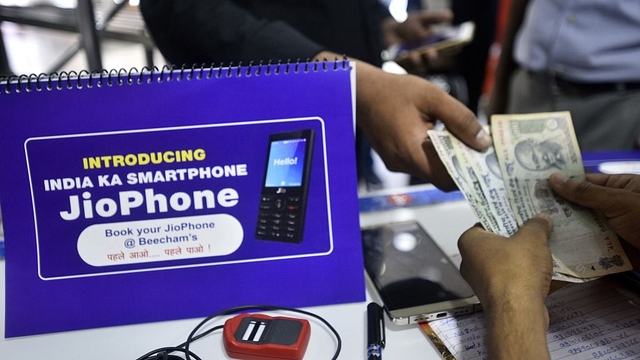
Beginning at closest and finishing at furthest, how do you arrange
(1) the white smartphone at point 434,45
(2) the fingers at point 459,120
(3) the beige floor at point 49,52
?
(2) the fingers at point 459,120 → (1) the white smartphone at point 434,45 → (3) the beige floor at point 49,52

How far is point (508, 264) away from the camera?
0.61 meters

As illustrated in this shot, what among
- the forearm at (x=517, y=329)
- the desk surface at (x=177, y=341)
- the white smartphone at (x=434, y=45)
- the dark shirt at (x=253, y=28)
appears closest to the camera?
the forearm at (x=517, y=329)

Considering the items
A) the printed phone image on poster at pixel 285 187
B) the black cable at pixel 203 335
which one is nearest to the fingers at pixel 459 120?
the printed phone image on poster at pixel 285 187

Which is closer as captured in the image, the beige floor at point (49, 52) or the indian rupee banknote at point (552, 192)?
the indian rupee banknote at point (552, 192)

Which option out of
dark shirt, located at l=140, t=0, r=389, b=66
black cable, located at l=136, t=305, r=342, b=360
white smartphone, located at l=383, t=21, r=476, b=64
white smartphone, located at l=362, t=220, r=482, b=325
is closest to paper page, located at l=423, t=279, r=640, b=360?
white smartphone, located at l=362, t=220, r=482, b=325

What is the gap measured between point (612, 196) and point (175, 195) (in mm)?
554

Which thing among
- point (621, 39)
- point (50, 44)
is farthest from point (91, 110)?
point (50, 44)

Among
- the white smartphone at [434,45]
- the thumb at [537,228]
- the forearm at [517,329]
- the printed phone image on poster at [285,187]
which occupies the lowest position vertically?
the forearm at [517,329]

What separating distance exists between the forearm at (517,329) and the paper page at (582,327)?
0.06 m

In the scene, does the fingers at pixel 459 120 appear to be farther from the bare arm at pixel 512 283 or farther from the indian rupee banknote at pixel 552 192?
the bare arm at pixel 512 283

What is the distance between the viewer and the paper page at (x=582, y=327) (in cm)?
62

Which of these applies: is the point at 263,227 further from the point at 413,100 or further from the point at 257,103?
the point at 413,100

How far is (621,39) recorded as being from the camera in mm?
1322

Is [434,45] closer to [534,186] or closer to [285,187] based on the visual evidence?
[534,186]
